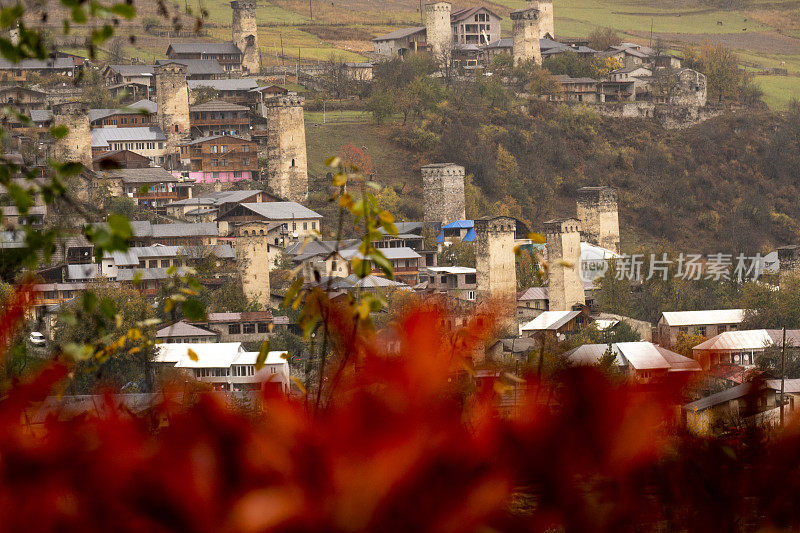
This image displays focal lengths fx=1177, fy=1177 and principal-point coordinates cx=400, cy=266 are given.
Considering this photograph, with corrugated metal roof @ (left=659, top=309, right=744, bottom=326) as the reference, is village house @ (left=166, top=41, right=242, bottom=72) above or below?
above

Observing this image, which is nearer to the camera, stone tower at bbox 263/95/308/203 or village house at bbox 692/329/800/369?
village house at bbox 692/329/800/369

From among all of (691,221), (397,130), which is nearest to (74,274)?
(397,130)

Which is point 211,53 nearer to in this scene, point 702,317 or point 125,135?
point 125,135

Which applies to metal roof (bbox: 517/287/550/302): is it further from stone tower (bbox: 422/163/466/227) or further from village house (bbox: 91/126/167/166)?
village house (bbox: 91/126/167/166)

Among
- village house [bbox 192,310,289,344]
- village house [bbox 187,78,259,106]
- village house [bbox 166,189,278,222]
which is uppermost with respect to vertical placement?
village house [bbox 187,78,259,106]

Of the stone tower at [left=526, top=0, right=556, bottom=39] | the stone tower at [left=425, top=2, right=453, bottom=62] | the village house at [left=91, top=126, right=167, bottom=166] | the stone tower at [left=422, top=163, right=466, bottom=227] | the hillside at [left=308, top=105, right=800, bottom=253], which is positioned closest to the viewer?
the stone tower at [left=422, top=163, right=466, bottom=227]

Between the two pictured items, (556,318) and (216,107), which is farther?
(216,107)

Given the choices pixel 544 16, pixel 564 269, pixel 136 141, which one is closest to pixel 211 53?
pixel 136 141

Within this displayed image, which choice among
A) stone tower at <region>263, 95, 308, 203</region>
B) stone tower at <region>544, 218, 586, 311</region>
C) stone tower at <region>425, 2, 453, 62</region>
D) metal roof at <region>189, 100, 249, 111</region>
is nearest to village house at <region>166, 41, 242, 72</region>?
stone tower at <region>425, 2, 453, 62</region>

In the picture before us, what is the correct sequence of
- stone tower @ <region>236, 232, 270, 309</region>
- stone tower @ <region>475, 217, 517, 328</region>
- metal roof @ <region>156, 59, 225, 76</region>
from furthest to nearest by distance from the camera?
metal roof @ <region>156, 59, 225, 76</region>
stone tower @ <region>475, 217, 517, 328</region>
stone tower @ <region>236, 232, 270, 309</region>
